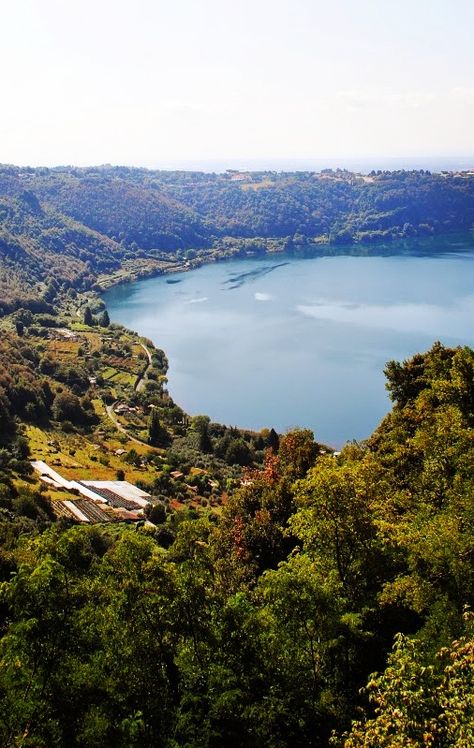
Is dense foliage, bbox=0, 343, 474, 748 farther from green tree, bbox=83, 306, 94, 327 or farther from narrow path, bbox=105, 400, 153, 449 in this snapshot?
green tree, bbox=83, 306, 94, 327

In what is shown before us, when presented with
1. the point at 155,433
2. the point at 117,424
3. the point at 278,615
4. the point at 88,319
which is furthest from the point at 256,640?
the point at 88,319

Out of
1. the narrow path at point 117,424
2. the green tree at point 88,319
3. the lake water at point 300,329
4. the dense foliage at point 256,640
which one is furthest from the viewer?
the green tree at point 88,319

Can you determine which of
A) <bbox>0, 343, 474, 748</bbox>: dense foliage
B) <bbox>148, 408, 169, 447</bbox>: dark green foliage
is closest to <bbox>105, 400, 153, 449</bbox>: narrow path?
<bbox>148, 408, 169, 447</bbox>: dark green foliage

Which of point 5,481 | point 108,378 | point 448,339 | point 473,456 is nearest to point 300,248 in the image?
point 448,339

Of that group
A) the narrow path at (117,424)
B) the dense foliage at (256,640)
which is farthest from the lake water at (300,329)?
the dense foliage at (256,640)

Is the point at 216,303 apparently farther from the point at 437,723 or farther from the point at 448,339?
the point at 437,723

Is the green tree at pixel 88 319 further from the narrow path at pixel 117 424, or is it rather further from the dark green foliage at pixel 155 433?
the dark green foliage at pixel 155 433
